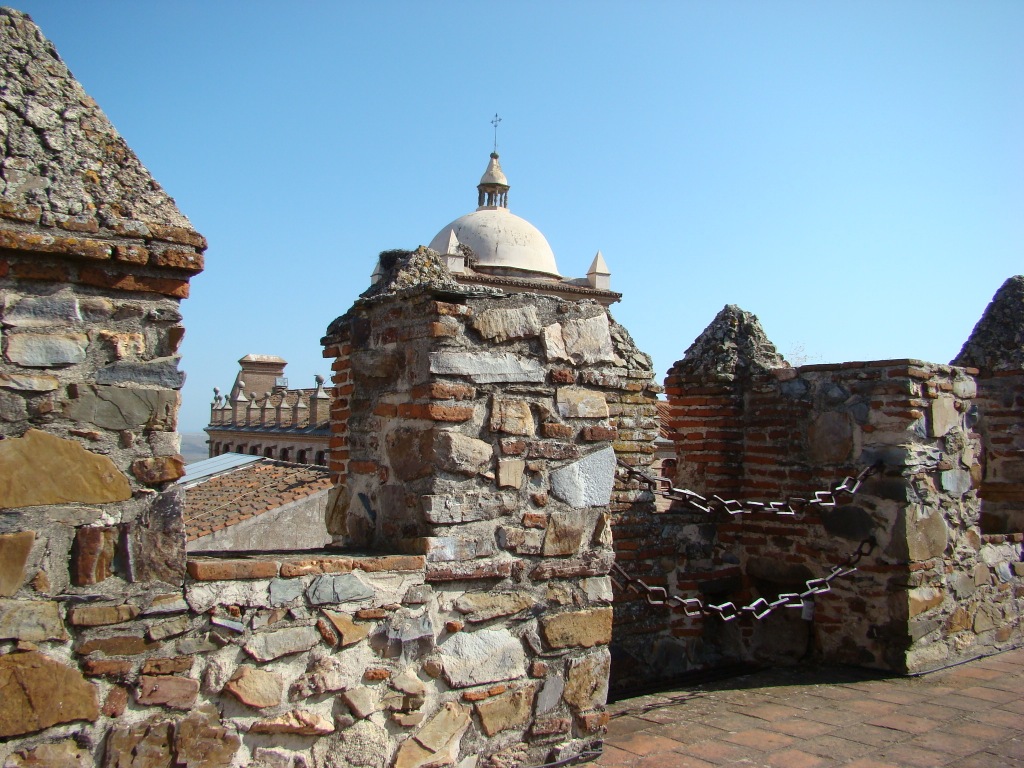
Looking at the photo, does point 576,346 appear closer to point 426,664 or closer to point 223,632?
point 426,664

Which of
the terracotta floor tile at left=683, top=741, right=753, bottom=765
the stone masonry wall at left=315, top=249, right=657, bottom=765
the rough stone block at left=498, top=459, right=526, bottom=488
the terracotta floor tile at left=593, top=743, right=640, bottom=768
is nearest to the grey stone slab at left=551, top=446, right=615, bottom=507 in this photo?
the stone masonry wall at left=315, top=249, right=657, bottom=765

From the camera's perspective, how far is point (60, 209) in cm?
246

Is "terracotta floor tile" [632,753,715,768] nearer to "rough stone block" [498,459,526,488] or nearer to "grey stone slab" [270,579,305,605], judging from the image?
"rough stone block" [498,459,526,488]

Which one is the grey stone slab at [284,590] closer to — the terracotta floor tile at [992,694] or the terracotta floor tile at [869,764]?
the terracotta floor tile at [869,764]

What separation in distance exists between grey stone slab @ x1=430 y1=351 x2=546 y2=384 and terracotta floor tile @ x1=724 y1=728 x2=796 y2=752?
171 cm

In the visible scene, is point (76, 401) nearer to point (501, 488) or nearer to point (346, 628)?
point (346, 628)

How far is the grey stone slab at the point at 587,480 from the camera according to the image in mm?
3236

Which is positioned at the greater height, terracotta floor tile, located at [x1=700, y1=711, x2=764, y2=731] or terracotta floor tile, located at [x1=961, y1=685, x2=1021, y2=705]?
terracotta floor tile, located at [x1=961, y1=685, x2=1021, y2=705]

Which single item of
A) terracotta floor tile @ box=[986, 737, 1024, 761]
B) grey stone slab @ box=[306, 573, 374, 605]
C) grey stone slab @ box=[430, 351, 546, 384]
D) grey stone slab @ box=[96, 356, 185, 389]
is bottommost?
terracotta floor tile @ box=[986, 737, 1024, 761]

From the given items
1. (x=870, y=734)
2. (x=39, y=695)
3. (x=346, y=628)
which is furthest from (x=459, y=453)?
(x=870, y=734)

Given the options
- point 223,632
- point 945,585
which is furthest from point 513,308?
point 945,585

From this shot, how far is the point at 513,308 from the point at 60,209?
4.87 ft

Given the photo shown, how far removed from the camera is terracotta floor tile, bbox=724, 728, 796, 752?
353cm

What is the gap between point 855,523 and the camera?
16.5 feet
